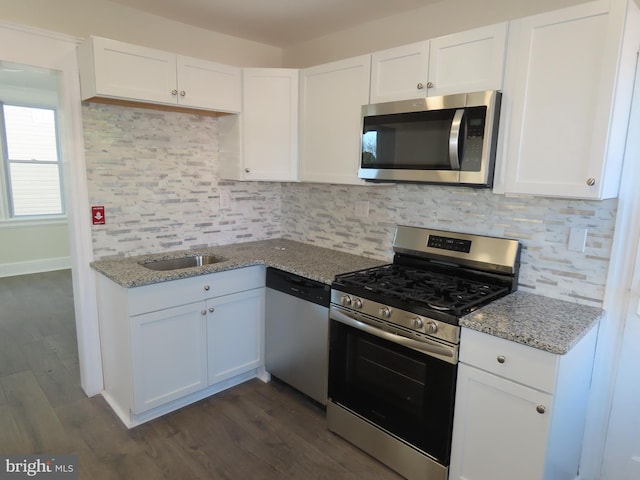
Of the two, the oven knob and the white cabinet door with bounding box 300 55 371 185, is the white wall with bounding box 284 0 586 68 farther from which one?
the oven knob

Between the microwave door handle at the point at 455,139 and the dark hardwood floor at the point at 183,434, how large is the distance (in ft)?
5.22

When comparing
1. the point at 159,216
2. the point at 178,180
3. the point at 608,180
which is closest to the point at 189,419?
the point at 159,216

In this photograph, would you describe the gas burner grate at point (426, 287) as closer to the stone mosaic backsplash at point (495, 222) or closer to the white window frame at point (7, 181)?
the stone mosaic backsplash at point (495, 222)

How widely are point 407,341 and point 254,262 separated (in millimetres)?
1216

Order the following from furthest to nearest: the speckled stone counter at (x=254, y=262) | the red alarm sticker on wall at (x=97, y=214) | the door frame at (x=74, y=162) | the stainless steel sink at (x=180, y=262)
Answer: the stainless steel sink at (x=180, y=262), the red alarm sticker on wall at (x=97, y=214), the speckled stone counter at (x=254, y=262), the door frame at (x=74, y=162)

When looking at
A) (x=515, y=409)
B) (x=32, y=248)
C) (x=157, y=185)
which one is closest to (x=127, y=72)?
(x=157, y=185)

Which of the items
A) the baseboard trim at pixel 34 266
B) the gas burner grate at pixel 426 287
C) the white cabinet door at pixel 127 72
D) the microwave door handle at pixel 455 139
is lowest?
Answer: the baseboard trim at pixel 34 266

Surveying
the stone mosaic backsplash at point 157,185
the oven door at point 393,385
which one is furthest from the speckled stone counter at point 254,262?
the oven door at point 393,385

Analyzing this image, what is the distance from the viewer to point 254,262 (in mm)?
2721

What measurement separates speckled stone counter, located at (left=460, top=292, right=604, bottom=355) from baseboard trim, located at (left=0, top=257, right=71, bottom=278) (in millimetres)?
6116

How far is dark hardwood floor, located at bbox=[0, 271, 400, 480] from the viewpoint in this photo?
6.81ft

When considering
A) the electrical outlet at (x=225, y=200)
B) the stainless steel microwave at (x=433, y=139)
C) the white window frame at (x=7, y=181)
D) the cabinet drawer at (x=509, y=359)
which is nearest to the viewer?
the cabinet drawer at (x=509, y=359)

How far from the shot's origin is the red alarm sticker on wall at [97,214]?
2548 mm

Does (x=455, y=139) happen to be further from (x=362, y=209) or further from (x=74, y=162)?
(x=74, y=162)
